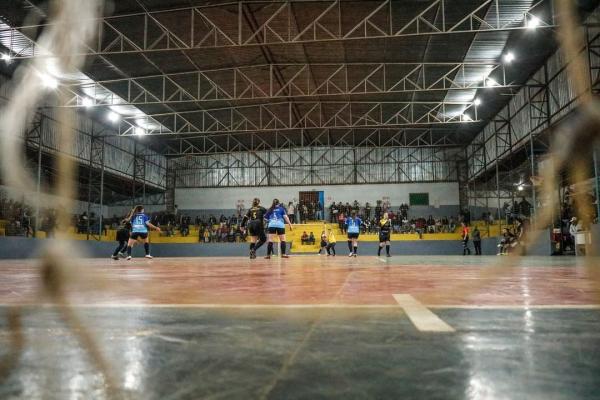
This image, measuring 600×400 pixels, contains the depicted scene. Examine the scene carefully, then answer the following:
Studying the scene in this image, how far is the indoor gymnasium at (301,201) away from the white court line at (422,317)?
3 centimetres

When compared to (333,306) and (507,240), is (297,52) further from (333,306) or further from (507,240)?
(333,306)

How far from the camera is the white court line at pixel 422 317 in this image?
73.9 inches

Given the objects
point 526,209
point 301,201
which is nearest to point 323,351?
point 526,209

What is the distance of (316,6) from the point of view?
59.6ft

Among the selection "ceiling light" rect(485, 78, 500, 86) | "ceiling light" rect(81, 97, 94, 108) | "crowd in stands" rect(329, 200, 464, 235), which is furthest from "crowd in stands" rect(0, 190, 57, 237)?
"ceiling light" rect(485, 78, 500, 86)

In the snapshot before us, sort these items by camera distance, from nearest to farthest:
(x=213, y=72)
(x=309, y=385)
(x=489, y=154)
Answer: (x=309, y=385)
(x=213, y=72)
(x=489, y=154)

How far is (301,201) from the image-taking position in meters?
39.5

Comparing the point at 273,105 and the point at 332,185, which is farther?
the point at 332,185

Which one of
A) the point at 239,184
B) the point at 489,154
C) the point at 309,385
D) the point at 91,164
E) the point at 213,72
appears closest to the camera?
the point at 309,385

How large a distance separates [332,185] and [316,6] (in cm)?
2260

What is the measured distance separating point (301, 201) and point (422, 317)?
123 ft

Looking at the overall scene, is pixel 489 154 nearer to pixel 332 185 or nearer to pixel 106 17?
pixel 332 185

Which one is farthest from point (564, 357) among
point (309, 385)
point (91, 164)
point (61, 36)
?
point (91, 164)

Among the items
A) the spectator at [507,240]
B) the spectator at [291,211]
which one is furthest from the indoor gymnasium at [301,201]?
the spectator at [291,211]
